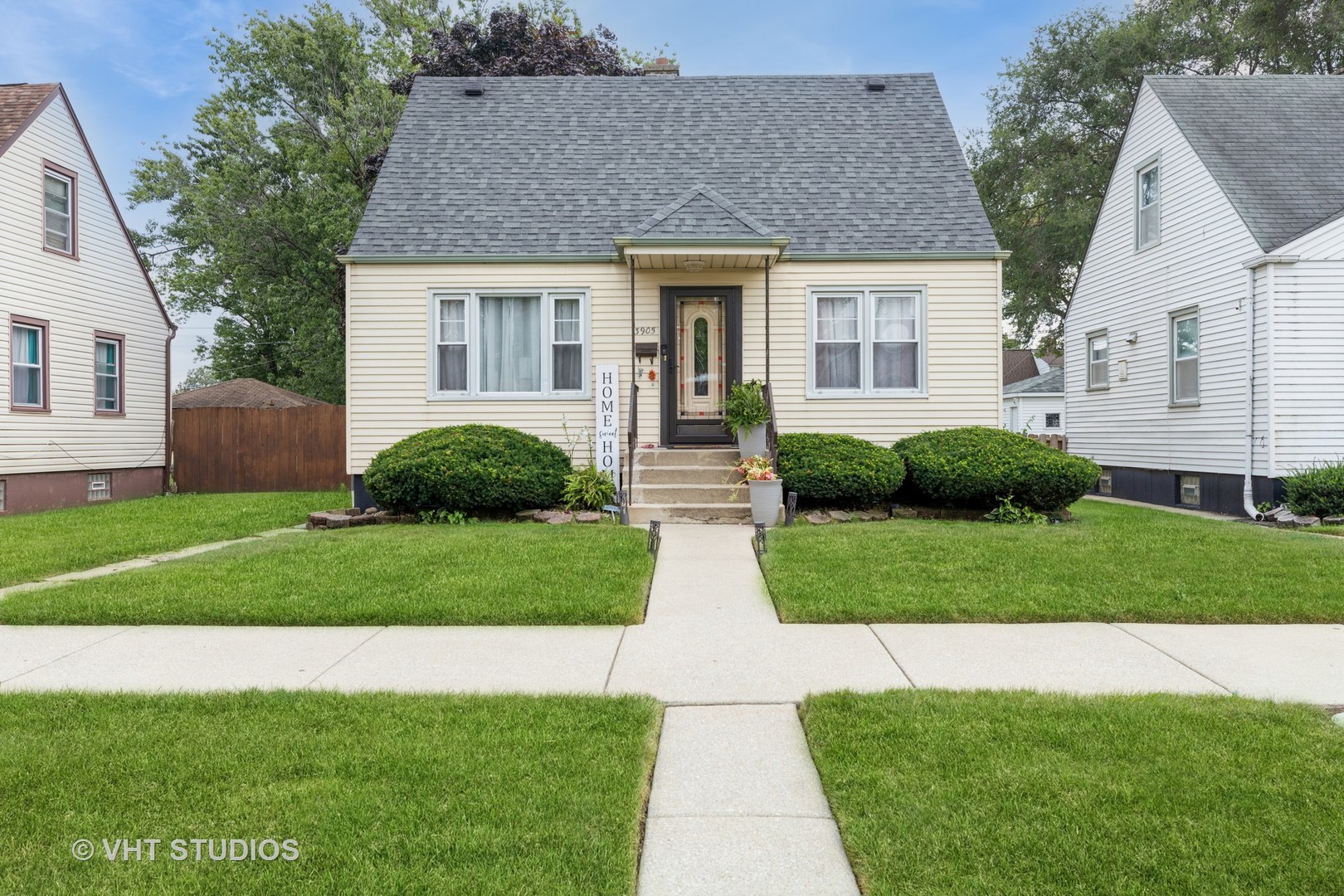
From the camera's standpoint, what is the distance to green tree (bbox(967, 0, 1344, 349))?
21.8 metres

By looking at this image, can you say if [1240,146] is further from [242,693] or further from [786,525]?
[242,693]

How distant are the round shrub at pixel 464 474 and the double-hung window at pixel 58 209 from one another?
874 cm

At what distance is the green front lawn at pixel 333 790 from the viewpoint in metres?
2.31

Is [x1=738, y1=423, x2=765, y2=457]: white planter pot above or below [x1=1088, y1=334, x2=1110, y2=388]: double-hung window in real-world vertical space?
below

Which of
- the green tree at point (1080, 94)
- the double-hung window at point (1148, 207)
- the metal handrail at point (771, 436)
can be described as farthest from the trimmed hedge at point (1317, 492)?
the green tree at point (1080, 94)

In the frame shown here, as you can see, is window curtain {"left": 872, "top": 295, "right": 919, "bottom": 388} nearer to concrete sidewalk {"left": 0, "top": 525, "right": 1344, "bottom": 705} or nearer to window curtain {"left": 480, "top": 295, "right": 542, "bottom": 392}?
window curtain {"left": 480, "top": 295, "right": 542, "bottom": 392}

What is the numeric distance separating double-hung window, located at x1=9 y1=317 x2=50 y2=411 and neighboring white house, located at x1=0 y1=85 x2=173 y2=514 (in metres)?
0.02

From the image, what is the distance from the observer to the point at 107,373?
15.0 m

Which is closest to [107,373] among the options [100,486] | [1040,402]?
[100,486]

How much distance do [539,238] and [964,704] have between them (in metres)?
9.75

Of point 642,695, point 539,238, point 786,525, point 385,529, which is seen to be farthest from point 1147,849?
point 539,238

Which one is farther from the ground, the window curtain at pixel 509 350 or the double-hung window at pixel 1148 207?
the double-hung window at pixel 1148 207

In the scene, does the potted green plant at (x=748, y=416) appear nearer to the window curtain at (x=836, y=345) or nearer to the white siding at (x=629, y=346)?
the white siding at (x=629, y=346)

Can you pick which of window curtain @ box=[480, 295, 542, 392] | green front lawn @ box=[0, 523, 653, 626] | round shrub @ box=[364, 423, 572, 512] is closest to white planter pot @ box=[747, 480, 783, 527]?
green front lawn @ box=[0, 523, 653, 626]
